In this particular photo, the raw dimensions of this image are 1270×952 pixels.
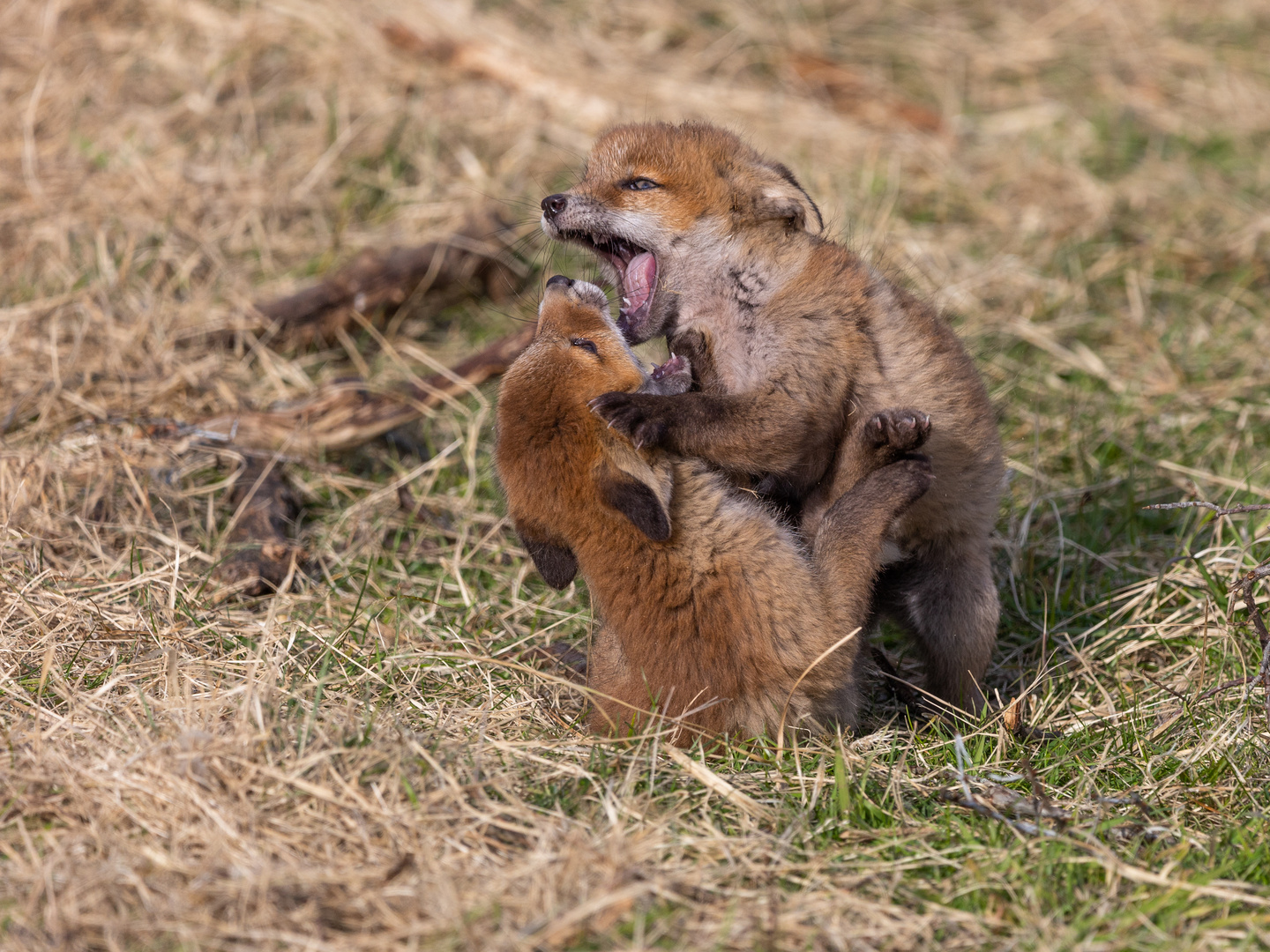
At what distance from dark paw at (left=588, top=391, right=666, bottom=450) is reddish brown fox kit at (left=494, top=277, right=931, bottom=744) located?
0.25ft

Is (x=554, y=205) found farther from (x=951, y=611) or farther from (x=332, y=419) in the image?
(x=951, y=611)

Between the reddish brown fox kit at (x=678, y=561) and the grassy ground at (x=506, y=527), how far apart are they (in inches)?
9.0

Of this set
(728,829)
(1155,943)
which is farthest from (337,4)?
(1155,943)

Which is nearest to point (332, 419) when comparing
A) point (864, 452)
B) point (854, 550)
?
point (864, 452)

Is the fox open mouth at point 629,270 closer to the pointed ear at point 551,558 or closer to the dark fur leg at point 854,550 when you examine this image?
Result: the pointed ear at point 551,558

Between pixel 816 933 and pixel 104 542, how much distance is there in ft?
13.0

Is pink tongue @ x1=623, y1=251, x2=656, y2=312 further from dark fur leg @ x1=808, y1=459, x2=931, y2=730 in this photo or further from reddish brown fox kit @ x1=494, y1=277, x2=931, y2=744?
dark fur leg @ x1=808, y1=459, x2=931, y2=730

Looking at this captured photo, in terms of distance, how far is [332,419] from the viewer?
650cm

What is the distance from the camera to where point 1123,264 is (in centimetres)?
905

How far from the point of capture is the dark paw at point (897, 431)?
447 centimetres

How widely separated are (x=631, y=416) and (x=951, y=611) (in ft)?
5.89

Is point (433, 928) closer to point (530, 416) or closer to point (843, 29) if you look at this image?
point (530, 416)

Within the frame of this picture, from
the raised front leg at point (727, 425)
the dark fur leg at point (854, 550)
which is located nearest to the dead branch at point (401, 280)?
the raised front leg at point (727, 425)

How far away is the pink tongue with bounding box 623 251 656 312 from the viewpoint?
5.09 m
